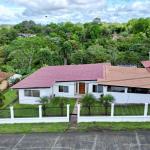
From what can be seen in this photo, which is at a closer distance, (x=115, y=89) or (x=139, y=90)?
(x=139, y=90)

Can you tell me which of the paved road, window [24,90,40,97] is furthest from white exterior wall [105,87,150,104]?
window [24,90,40,97]

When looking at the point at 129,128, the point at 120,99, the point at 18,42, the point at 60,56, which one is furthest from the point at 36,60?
the point at 129,128

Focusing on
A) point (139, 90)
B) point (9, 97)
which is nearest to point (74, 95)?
point (139, 90)

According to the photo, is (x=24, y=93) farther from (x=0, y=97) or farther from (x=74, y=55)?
(x=74, y=55)

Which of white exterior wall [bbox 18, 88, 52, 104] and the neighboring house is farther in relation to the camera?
the neighboring house

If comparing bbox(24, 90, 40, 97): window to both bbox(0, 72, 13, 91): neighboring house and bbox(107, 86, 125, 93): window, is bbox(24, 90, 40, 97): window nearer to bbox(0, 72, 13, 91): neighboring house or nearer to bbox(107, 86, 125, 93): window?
bbox(0, 72, 13, 91): neighboring house

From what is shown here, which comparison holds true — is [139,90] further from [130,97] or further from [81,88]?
[81,88]
